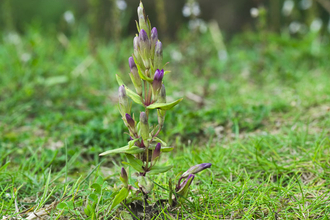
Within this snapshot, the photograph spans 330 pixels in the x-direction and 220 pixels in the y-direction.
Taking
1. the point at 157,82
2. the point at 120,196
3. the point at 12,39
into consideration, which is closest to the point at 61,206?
the point at 120,196

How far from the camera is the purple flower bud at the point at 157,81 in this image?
3.77 ft

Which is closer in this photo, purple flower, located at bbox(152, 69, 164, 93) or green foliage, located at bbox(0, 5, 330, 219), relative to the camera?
purple flower, located at bbox(152, 69, 164, 93)

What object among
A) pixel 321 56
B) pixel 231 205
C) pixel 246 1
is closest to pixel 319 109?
pixel 231 205

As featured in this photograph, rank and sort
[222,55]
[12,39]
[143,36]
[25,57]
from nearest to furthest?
[143,36], [25,57], [12,39], [222,55]

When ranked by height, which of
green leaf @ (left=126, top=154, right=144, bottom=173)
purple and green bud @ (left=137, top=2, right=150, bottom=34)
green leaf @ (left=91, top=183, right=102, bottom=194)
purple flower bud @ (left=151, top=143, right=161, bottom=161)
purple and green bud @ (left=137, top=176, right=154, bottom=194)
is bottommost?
green leaf @ (left=91, top=183, right=102, bottom=194)

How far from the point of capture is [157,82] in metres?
1.17

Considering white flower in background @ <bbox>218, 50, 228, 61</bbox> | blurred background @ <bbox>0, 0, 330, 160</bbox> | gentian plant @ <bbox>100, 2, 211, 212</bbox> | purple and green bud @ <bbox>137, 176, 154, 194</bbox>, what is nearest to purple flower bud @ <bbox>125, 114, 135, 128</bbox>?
gentian plant @ <bbox>100, 2, 211, 212</bbox>

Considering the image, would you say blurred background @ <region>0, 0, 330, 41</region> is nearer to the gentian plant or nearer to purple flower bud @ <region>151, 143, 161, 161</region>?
the gentian plant

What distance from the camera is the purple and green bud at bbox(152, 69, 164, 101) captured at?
1.15m

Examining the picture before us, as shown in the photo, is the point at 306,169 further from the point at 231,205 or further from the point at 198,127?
the point at 198,127

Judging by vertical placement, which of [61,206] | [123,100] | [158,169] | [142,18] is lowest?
[61,206]

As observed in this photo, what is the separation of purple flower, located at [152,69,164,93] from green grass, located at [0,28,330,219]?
0.43 meters

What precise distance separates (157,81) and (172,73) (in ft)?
9.80

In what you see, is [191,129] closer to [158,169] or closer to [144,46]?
[158,169]
